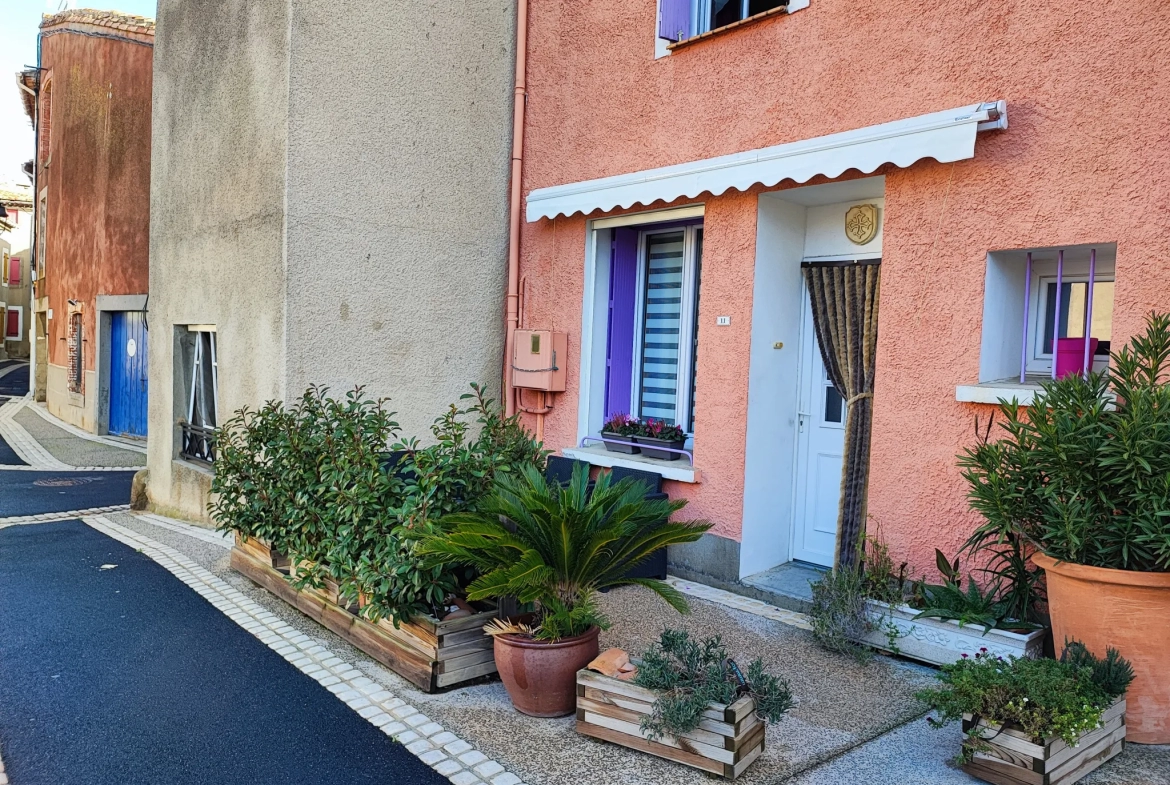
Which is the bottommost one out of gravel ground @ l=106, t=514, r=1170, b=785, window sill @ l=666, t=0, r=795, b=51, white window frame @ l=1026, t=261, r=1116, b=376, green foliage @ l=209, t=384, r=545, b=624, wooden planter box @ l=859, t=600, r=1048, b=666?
gravel ground @ l=106, t=514, r=1170, b=785

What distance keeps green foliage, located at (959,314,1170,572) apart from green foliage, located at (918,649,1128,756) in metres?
0.59

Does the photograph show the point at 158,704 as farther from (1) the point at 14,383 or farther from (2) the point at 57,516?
(1) the point at 14,383

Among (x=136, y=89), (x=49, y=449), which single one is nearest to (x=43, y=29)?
(x=136, y=89)

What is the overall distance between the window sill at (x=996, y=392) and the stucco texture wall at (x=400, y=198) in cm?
501

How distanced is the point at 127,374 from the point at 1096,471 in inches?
725

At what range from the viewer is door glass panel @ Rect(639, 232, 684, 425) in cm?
808

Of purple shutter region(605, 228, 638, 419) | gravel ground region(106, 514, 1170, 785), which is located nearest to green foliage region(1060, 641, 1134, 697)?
gravel ground region(106, 514, 1170, 785)

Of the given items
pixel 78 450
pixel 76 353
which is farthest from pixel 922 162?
pixel 76 353

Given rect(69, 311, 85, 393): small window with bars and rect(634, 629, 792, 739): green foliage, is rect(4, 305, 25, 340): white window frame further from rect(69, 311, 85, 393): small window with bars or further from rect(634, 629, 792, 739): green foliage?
rect(634, 629, 792, 739): green foliage

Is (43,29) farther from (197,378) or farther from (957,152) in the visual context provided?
(957,152)

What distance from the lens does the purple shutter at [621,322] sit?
8.31 metres

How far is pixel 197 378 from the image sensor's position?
1023 cm

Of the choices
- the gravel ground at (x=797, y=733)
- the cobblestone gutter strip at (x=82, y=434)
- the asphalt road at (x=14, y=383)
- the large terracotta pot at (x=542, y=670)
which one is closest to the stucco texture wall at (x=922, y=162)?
the gravel ground at (x=797, y=733)

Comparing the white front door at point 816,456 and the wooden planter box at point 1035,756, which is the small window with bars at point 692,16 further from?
the wooden planter box at point 1035,756
